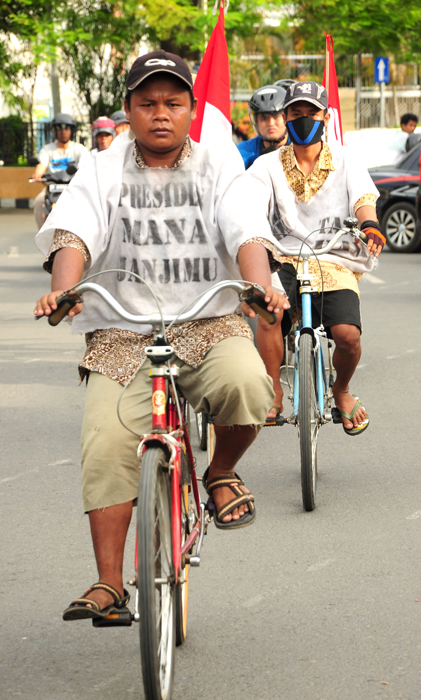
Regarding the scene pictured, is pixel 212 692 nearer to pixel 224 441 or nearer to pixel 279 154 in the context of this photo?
pixel 224 441

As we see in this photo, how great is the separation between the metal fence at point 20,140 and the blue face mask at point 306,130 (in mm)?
23986

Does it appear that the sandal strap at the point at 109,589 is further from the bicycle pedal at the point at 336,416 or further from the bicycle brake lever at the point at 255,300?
the bicycle pedal at the point at 336,416

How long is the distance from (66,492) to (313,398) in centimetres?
132

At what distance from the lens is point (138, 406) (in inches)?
137

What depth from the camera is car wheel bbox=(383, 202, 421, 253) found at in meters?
17.3

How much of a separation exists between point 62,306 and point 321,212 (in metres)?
2.81

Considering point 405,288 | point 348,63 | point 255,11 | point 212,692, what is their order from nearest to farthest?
1. point 212,692
2. point 405,288
3. point 255,11
4. point 348,63

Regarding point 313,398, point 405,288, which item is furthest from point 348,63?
point 313,398

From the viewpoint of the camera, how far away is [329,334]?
5816 mm

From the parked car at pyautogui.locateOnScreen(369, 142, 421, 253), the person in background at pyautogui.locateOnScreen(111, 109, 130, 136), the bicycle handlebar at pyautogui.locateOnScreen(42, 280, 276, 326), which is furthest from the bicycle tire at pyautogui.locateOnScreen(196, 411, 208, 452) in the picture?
the parked car at pyautogui.locateOnScreen(369, 142, 421, 253)

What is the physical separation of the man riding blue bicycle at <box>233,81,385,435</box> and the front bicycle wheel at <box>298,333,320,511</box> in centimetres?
42

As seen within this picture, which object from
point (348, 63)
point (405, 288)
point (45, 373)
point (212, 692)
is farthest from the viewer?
point (348, 63)

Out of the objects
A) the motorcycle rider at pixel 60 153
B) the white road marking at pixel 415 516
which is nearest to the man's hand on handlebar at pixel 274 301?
the white road marking at pixel 415 516

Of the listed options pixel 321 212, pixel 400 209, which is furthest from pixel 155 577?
pixel 400 209
